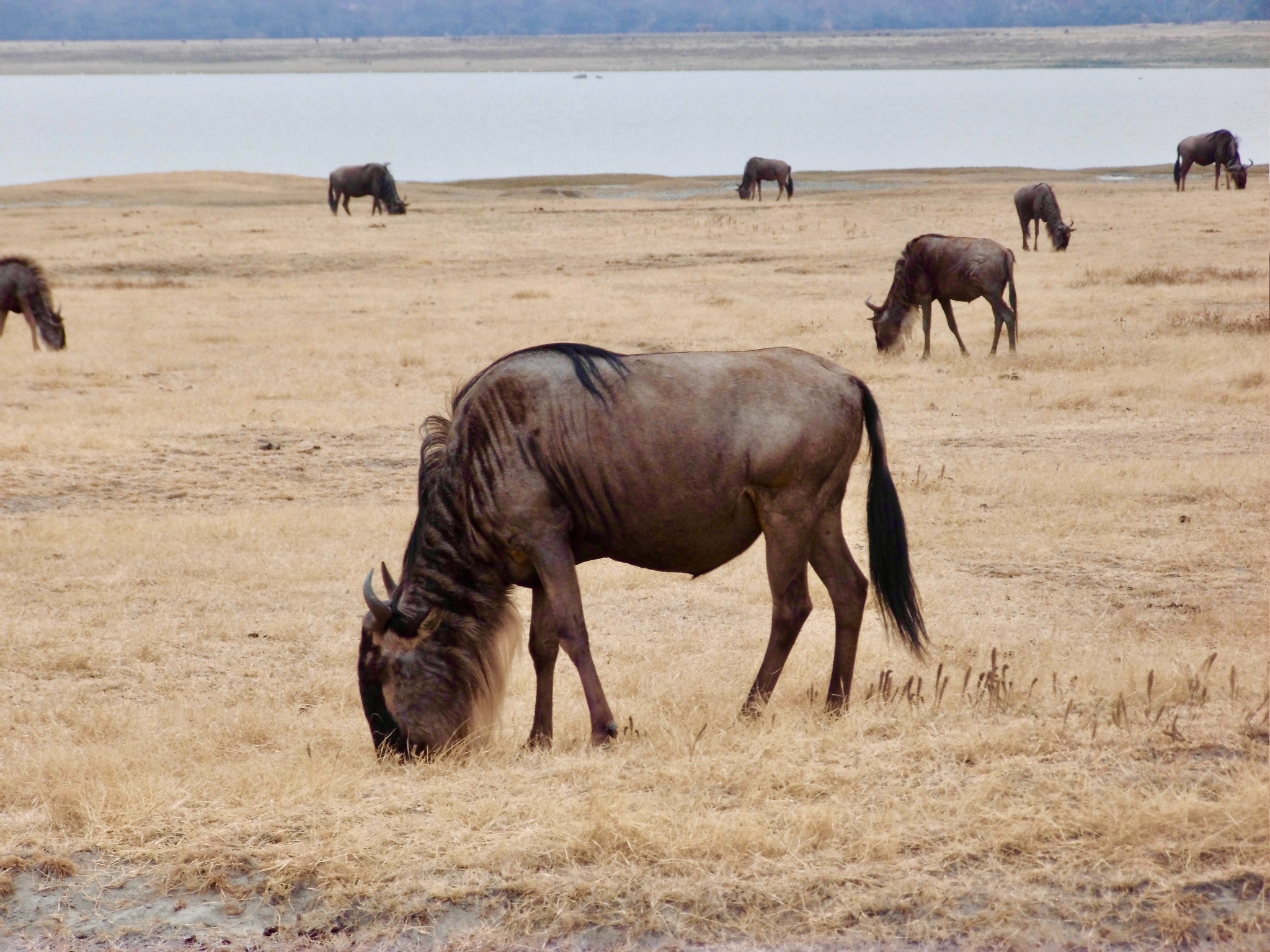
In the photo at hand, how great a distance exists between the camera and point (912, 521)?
31.7 feet

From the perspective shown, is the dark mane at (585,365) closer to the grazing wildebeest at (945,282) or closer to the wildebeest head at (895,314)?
the grazing wildebeest at (945,282)

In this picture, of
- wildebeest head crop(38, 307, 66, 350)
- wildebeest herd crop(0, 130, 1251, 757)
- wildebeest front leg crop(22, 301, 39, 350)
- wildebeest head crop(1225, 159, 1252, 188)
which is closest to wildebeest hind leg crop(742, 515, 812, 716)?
wildebeest herd crop(0, 130, 1251, 757)

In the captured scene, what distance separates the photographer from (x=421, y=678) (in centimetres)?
521

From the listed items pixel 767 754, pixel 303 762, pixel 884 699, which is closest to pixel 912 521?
pixel 884 699

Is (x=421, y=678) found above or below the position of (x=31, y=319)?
below

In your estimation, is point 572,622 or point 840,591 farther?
point 840,591

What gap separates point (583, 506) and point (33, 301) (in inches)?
590

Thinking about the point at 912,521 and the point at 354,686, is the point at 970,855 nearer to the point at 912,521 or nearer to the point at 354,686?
the point at 354,686

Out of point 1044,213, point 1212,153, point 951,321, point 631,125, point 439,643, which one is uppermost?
point 631,125

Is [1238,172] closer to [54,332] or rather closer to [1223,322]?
[1223,322]

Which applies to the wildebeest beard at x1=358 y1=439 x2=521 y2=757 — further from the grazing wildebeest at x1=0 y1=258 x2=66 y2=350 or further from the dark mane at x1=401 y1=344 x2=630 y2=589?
the grazing wildebeest at x1=0 y1=258 x2=66 y2=350

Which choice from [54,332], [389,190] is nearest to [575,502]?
[54,332]

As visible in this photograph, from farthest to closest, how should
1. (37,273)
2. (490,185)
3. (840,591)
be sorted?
(490,185) < (37,273) < (840,591)

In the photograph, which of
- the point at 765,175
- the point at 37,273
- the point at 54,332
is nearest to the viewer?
the point at 54,332
